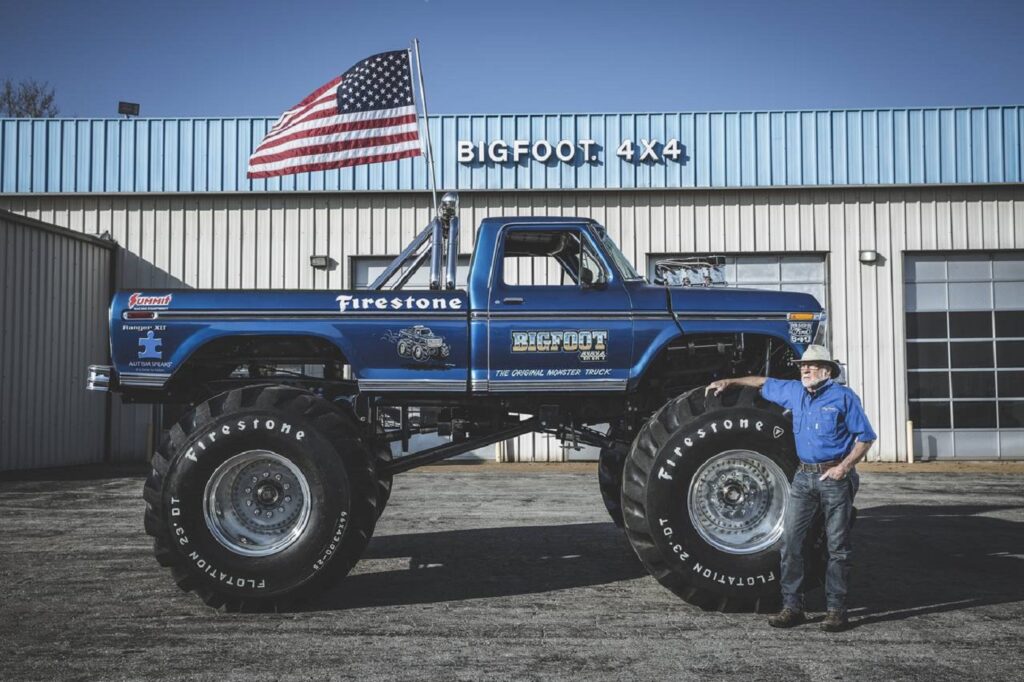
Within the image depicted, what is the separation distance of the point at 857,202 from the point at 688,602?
14384mm

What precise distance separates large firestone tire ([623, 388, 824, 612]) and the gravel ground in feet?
0.85

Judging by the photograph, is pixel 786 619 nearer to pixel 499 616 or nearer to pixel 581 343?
pixel 499 616

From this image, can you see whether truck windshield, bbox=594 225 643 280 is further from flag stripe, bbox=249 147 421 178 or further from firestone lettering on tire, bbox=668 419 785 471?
flag stripe, bbox=249 147 421 178

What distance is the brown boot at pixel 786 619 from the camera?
5605mm

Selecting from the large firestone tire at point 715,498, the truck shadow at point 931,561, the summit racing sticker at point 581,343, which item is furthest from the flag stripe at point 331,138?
the truck shadow at point 931,561

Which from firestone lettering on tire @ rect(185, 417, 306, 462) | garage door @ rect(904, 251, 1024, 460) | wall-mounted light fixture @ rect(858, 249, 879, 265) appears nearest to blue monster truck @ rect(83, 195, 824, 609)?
firestone lettering on tire @ rect(185, 417, 306, 462)

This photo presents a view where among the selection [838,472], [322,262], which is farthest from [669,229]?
[838,472]

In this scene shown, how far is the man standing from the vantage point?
18.2ft

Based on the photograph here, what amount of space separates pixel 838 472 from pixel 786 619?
102 cm

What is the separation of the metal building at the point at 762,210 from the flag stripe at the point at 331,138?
962 centimetres

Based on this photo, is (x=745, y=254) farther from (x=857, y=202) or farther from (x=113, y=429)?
(x=113, y=429)

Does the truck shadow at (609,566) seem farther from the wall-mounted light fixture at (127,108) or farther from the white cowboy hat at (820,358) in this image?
the wall-mounted light fixture at (127,108)

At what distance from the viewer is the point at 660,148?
1828cm

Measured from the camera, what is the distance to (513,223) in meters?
6.87
